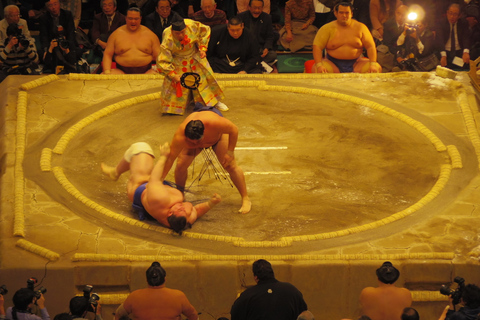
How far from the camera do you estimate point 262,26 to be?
7.66 meters

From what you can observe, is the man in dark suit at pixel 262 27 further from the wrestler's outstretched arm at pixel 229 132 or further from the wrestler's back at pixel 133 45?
the wrestler's outstretched arm at pixel 229 132

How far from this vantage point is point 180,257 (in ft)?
15.9

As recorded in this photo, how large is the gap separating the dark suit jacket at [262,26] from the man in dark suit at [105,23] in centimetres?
114

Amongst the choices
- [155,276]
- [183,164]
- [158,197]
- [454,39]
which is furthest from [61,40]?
[155,276]

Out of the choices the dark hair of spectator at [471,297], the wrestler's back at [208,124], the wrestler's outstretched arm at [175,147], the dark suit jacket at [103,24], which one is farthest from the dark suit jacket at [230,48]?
the dark hair of spectator at [471,297]

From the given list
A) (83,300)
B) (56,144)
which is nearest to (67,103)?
(56,144)

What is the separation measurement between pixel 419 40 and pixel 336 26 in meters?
0.80

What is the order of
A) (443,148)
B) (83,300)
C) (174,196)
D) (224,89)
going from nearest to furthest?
(83,300), (174,196), (443,148), (224,89)

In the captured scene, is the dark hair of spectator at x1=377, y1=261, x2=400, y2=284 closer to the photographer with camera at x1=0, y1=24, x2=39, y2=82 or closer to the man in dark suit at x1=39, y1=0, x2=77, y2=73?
the man in dark suit at x1=39, y1=0, x2=77, y2=73

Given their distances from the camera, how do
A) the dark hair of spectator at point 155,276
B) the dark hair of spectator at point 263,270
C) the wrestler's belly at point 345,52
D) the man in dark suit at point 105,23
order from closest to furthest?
the dark hair of spectator at point 263,270 < the dark hair of spectator at point 155,276 < the wrestler's belly at point 345,52 < the man in dark suit at point 105,23

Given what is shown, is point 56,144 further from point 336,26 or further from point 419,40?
point 419,40

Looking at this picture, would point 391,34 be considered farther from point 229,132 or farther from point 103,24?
point 229,132

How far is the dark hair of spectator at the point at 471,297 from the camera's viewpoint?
3828mm

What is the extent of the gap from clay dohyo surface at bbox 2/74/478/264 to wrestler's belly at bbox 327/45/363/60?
28cm
